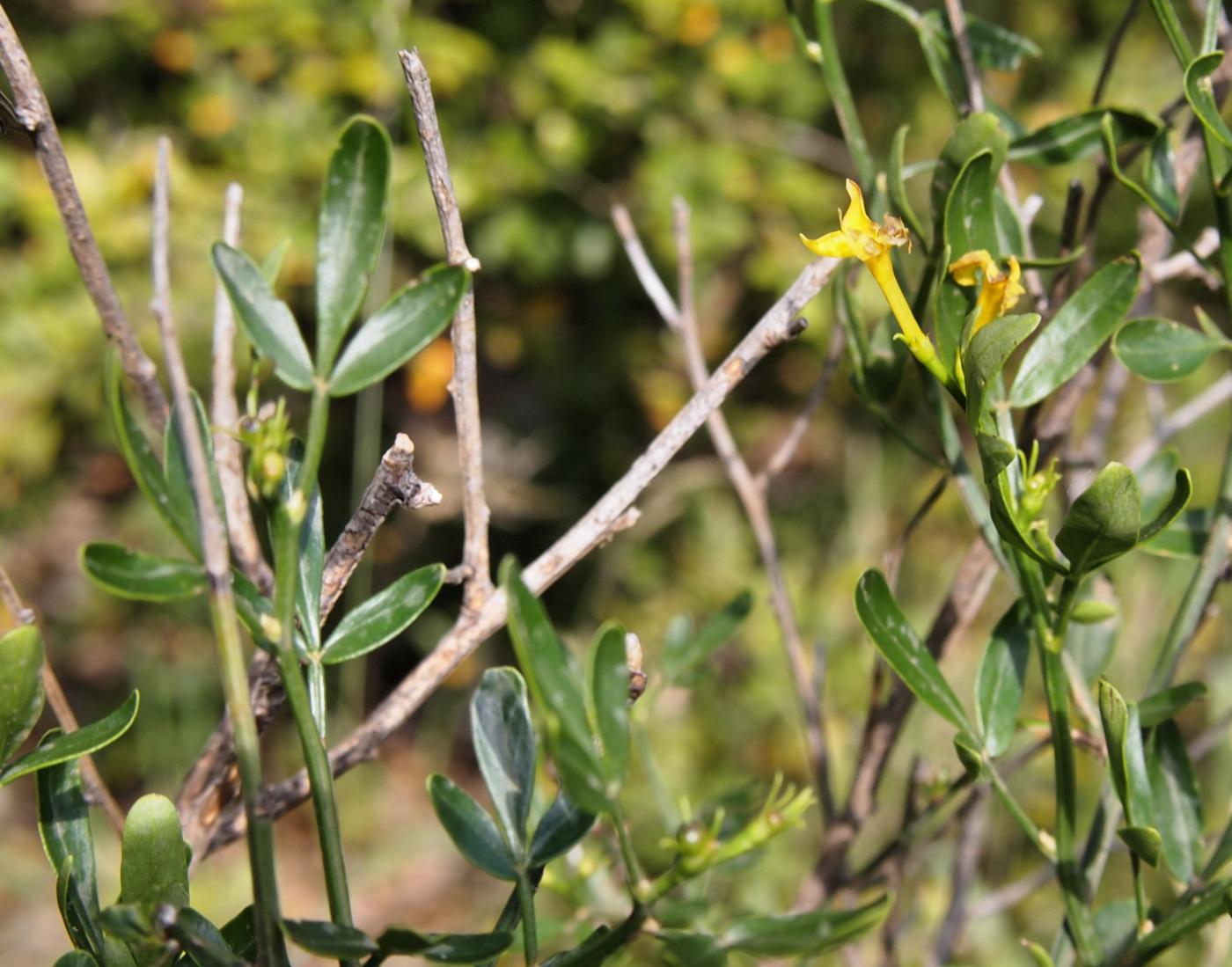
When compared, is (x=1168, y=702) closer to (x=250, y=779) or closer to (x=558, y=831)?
(x=558, y=831)

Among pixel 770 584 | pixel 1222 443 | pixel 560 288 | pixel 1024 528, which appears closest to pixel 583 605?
pixel 560 288

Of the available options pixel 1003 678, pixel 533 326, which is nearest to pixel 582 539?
pixel 1003 678

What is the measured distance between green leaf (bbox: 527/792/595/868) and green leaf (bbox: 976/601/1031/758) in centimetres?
19

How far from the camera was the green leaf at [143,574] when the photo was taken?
13.1 inches

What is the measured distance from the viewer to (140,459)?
33cm

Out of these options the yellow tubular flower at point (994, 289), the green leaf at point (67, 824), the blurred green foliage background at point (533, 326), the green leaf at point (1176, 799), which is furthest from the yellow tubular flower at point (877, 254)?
the blurred green foliage background at point (533, 326)

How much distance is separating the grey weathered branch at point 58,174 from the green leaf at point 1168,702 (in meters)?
0.45

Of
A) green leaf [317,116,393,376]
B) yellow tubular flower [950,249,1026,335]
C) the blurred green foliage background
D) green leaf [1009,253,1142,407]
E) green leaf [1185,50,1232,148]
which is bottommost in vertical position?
the blurred green foliage background

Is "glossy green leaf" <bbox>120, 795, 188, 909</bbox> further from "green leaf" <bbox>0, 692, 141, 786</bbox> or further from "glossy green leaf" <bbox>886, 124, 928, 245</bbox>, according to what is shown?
"glossy green leaf" <bbox>886, 124, 928, 245</bbox>

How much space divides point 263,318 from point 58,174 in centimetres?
16

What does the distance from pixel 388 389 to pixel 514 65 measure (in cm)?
71

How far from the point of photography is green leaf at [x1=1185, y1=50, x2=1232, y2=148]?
46cm

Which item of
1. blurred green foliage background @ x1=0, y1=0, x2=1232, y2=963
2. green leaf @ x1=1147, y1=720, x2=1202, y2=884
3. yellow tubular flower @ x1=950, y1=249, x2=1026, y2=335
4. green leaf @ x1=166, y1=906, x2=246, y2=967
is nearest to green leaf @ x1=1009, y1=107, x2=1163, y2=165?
yellow tubular flower @ x1=950, y1=249, x2=1026, y2=335

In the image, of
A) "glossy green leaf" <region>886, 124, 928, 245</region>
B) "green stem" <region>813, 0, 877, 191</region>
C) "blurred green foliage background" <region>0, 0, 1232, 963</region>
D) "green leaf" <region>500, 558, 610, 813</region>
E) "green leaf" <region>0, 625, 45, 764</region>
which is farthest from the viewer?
"blurred green foliage background" <region>0, 0, 1232, 963</region>
